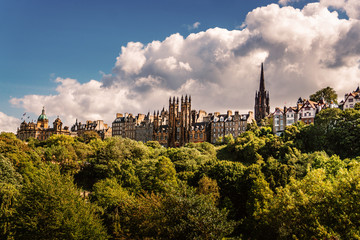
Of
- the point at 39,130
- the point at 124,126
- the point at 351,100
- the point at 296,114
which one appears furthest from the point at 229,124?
the point at 39,130

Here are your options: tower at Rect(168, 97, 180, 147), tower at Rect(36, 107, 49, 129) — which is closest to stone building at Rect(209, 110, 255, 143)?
tower at Rect(168, 97, 180, 147)

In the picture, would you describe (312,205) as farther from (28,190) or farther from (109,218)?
(28,190)

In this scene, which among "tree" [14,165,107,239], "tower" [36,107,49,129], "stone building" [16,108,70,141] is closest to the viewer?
"tree" [14,165,107,239]

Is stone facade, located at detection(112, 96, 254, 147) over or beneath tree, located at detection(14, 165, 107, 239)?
over

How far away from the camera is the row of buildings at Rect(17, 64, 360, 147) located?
9094 cm

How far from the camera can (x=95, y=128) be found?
156m

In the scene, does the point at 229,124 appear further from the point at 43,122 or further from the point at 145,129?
the point at 43,122

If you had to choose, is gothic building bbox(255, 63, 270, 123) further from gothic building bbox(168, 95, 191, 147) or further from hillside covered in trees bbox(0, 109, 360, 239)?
hillside covered in trees bbox(0, 109, 360, 239)

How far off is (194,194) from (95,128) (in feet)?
421

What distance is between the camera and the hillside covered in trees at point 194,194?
87.5ft

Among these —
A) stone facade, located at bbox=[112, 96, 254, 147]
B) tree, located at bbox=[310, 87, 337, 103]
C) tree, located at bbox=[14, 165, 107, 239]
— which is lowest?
tree, located at bbox=[14, 165, 107, 239]

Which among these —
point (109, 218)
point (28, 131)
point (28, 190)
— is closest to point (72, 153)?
point (109, 218)

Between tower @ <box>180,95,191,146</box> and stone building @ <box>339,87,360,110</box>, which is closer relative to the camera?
stone building @ <box>339,87,360,110</box>

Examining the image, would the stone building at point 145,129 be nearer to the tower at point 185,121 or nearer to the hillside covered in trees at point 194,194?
the tower at point 185,121
